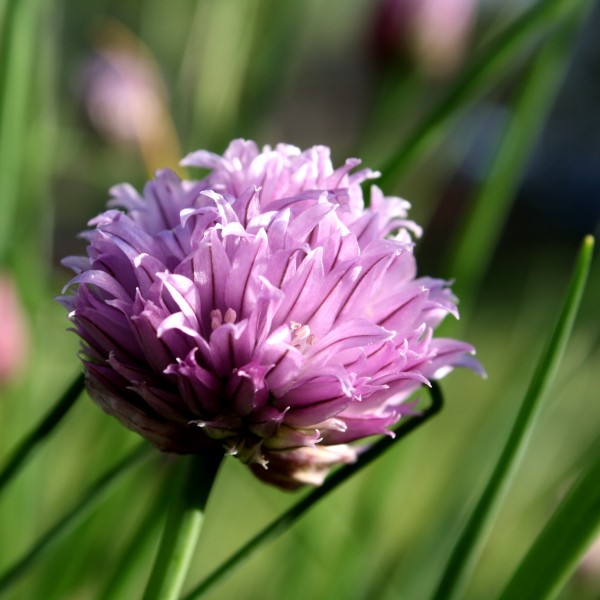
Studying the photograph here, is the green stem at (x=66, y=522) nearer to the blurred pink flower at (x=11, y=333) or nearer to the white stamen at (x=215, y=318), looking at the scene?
the white stamen at (x=215, y=318)

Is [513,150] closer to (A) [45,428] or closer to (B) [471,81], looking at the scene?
(B) [471,81]

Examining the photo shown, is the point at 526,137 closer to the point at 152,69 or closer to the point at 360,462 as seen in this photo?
the point at 360,462

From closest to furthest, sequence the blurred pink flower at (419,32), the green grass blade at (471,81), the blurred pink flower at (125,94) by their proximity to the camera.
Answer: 1. the green grass blade at (471,81)
2. the blurred pink flower at (419,32)
3. the blurred pink flower at (125,94)

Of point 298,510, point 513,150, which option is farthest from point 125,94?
point 298,510

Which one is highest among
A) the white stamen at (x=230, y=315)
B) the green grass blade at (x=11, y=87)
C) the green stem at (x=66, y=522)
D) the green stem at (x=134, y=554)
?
the green grass blade at (x=11, y=87)

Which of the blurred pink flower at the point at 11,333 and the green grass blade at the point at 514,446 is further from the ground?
the green grass blade at the point at 514,446

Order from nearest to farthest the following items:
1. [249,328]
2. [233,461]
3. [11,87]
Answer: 1. [249,328]
2. [11,87]
3. [233,461]

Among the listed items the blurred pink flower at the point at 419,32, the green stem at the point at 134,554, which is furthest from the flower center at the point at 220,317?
the blurred pink flower at the point at 419,32

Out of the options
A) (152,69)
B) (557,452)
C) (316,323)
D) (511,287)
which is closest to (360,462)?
(316,323)
